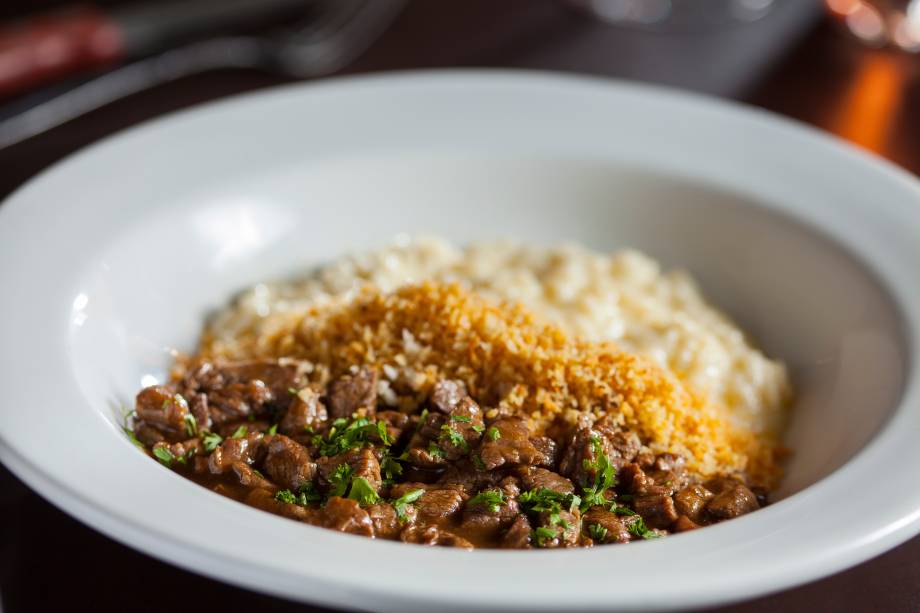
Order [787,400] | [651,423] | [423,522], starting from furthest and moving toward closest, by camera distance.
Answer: [787,400] → [651,423] → [423,522]

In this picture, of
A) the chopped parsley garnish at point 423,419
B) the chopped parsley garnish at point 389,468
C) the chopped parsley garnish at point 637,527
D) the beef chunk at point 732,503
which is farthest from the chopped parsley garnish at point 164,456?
the beef chunk at point 732,503

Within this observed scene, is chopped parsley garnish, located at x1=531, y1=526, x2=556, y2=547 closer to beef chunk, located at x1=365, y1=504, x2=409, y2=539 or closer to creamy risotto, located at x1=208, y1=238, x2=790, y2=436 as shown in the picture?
beef chunk, located at x1=365, y1=504, x2=409, y2=539

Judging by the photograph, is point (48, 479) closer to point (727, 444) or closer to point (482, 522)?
point (482, 522)

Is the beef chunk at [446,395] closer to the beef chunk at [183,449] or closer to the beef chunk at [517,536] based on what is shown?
the beef chunk at [517,536]

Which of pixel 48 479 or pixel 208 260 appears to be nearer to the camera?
pixel 48 479

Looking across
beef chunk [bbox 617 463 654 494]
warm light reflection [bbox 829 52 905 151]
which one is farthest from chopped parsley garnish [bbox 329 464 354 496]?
warm light reflection [bbox 829 52 905 151]

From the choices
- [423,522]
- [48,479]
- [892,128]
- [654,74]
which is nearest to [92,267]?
[48,479]

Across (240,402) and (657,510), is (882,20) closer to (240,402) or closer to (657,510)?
(657,510)
